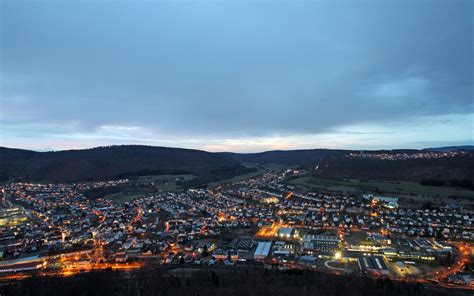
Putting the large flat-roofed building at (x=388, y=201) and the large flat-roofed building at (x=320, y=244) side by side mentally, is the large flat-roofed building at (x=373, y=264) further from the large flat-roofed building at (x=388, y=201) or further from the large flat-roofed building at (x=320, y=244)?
the large flat-roofed building at (x=388, y=201)

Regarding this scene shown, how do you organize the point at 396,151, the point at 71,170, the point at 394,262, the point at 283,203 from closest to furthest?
the point at 394,262, the point at 283,203, the point at 71,170, the point at 396,151

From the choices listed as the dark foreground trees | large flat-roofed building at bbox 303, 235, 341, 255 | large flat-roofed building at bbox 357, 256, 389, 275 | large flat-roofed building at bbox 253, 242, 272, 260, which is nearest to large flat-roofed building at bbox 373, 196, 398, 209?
large flat-roofed building at bbox 303, 235, 341, 255

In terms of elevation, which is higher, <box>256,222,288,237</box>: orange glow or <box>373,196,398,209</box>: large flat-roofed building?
<box>373,196,398,209</box>: large flat-roofed building

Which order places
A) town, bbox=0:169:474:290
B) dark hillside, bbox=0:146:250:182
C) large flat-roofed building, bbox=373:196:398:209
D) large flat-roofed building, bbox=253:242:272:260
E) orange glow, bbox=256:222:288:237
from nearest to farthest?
1. town, bbox=0:169:474:290
2. large flat-roofed building, bbox=253:242:272:260
3. orange glow, bbox=256:222:288:237
4. large flat-roofed building, bbox=373:196:398:209
5. dark hillside, bbox=0:146:250:182

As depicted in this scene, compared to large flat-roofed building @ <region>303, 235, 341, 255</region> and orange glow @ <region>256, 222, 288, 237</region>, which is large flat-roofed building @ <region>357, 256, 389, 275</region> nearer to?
large flat-roofed building @ <region>303, 235, 341, 255</region>

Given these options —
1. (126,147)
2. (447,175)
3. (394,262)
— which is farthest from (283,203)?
(126,147)

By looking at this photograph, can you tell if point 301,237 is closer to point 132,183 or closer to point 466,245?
point 466,245

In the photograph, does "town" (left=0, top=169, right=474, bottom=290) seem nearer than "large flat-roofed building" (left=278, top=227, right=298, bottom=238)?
Yes

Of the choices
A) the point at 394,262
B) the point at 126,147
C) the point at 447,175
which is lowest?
the point at 394,262
